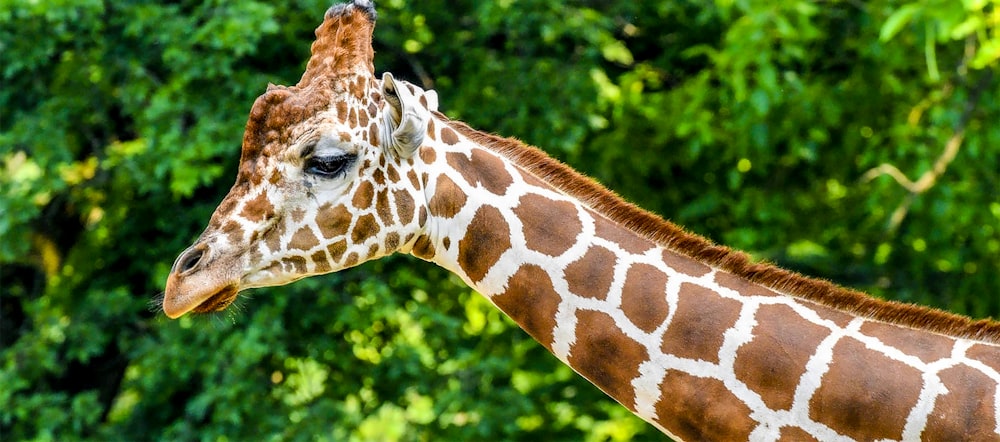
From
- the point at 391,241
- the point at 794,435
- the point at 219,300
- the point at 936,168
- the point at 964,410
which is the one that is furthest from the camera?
the point at 936,168

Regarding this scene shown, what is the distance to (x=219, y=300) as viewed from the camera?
11.7 ft

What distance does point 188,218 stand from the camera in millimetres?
8117

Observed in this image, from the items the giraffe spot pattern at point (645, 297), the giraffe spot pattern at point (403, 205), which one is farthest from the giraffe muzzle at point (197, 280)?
the giraffe spot pattern at point (645, 297)

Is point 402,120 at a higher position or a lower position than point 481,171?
higher

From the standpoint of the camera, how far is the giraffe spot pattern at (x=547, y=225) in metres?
3.62

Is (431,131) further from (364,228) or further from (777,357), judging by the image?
(777,357)

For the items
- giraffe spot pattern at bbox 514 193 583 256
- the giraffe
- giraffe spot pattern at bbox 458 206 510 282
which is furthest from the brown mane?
giraffe spot pattern at bbox 458 206 510 282

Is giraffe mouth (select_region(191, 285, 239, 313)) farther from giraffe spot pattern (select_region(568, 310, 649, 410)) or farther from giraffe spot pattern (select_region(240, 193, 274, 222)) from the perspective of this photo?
giraffe spot pattern (select_region(568, 310, 649, 410))

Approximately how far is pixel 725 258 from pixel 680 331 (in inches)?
11.5

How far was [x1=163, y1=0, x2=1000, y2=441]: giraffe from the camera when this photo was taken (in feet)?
11.0

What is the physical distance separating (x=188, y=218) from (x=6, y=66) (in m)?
1.51

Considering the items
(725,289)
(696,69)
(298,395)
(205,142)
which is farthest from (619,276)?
(696,69)

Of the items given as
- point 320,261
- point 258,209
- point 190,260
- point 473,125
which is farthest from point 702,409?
point 473,125

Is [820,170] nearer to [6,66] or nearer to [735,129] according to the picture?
[735,129]
